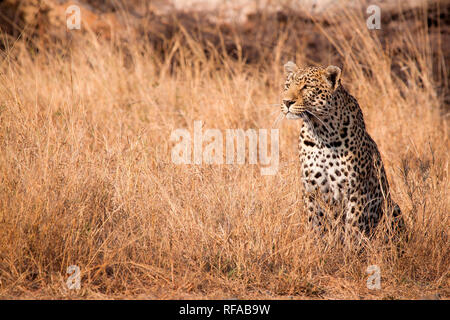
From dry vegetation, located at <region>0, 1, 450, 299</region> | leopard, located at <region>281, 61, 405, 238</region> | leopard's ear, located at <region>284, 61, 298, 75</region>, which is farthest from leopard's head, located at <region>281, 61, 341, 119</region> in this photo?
dry vegetation, located at <region>0, 1, 450, 299</region>

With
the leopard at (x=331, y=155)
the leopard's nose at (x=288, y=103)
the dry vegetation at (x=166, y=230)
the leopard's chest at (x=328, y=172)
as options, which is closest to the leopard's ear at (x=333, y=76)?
the leopard at (x=331, y=155)

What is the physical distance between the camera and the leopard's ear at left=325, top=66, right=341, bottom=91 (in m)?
4.88

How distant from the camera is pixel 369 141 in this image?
5.14m

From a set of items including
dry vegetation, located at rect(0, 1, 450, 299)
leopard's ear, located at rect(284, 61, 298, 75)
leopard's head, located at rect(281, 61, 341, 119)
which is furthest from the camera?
leopard's ear, located at rect(284, 61, 298, 75)

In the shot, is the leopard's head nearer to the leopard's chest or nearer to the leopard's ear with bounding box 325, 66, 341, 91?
the leopard's ear with bounding box 325, 66, 341, 91

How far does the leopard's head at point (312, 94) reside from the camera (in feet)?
15.9

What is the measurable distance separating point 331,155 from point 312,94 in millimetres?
550

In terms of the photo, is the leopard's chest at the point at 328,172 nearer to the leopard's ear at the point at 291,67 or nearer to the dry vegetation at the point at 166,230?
the dry vegetation at the point at 166,230

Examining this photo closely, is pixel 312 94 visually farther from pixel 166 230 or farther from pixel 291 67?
pixel 166 230

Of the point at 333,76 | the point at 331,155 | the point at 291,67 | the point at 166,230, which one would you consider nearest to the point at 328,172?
the point at 331,155

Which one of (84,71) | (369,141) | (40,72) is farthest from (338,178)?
(40,72)

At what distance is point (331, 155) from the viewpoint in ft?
16.1

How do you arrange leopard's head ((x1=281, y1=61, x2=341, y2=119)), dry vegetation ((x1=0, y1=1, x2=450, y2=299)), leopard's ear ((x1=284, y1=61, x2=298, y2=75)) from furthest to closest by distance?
leopard's ear ((x1=284, y1=61, x2=298, y2=75)) → leopard's head ((x1=281, y1=61, x2=341, y2=119)) → dry vegetation ((x1=0, y1=1, x2=450, y2=299))

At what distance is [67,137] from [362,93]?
4.27 meters
